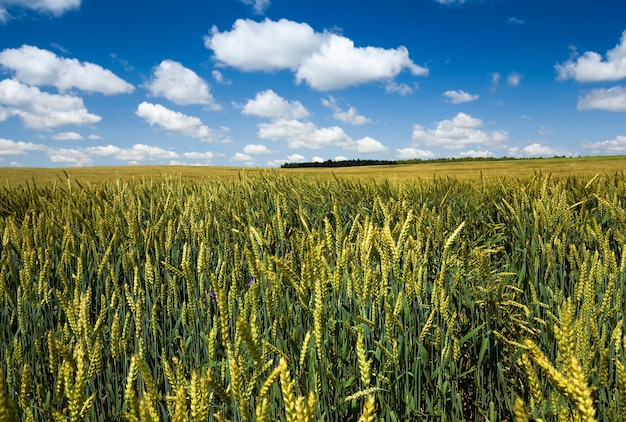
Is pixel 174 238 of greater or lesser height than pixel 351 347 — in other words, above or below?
above

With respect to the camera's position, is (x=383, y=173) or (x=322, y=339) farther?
(x=383, y=173)

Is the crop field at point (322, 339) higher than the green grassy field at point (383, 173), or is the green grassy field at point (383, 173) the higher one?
the green grassy field at point (383, 173)

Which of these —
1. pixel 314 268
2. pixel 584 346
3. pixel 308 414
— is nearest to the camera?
pixel 308 414

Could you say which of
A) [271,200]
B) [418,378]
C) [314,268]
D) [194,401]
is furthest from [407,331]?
[271,200]

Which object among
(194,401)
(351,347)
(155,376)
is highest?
(194,401)

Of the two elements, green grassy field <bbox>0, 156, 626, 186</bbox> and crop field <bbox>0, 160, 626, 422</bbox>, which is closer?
crop field <bbox>0, 160, 626, 422</bbox>

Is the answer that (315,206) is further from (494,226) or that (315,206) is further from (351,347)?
(351,347)

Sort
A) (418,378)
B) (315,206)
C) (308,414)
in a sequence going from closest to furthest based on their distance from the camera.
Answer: (308,414), (418,378), (315,206)

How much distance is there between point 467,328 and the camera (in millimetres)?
1896

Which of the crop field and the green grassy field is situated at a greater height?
the green grassy field

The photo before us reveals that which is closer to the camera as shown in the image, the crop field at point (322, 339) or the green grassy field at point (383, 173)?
the crop field at point (322, 339)

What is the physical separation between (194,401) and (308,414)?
0.19 m

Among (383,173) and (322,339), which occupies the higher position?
(383,173)

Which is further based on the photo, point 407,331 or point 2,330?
point 2,330
